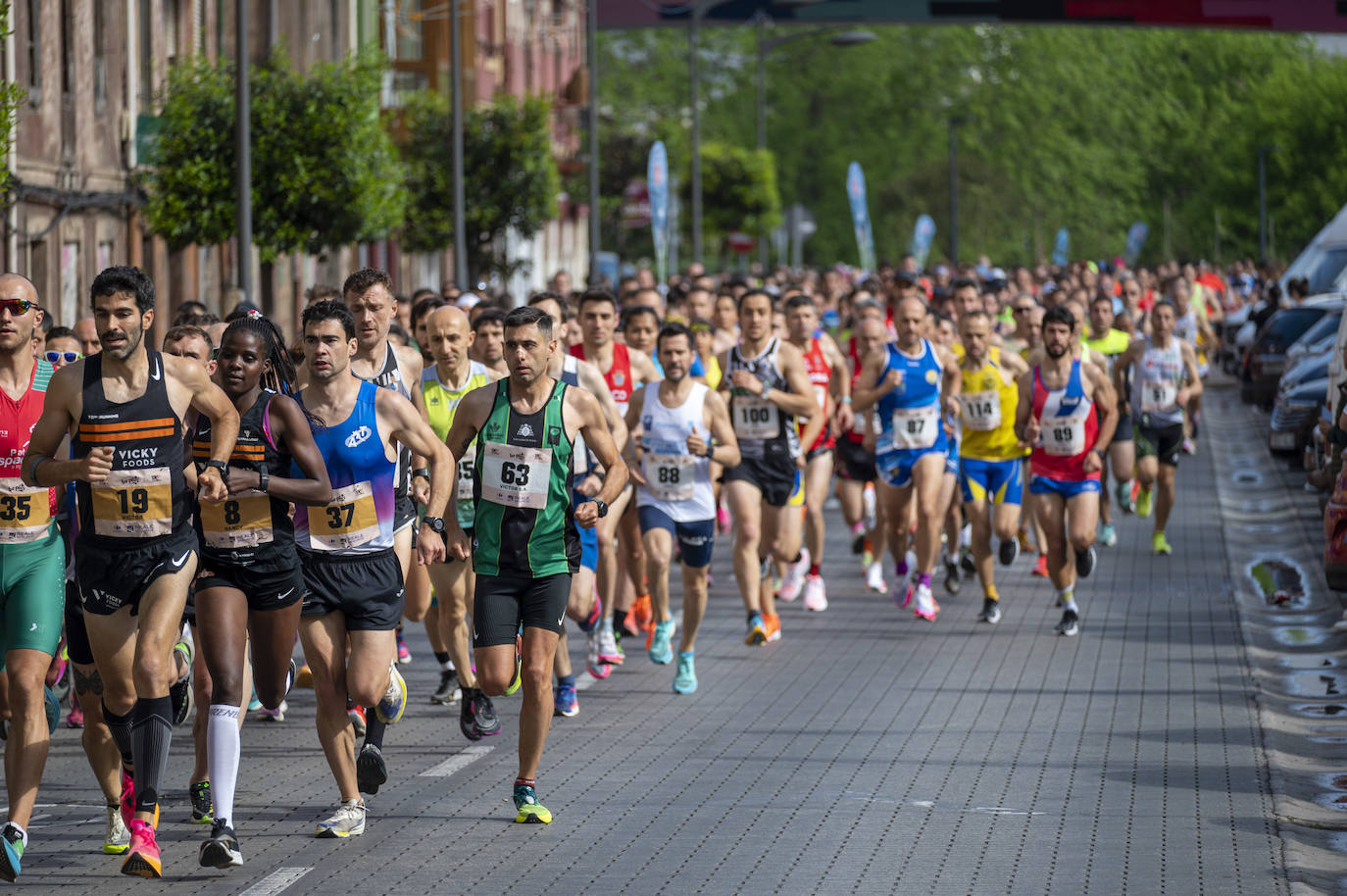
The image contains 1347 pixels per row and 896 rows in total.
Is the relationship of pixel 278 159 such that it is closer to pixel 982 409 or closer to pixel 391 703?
pixel 982 409

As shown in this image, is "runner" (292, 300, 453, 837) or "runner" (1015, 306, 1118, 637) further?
"runner" (1015, 306, 1118, 637)

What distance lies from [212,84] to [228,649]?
59.8ft

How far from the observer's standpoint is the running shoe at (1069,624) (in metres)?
13.6

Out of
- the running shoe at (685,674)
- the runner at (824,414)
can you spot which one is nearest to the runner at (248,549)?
the running shoe at (685,674)

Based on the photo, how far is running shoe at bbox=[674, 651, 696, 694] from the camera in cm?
1163

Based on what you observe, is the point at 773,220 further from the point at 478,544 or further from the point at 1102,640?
the point at 478,544

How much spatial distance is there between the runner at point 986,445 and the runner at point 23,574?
7.45 meters

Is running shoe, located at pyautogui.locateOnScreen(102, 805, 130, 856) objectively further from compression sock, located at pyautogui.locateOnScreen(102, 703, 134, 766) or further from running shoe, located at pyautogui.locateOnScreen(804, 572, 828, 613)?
running shoe, located at pyautogui.locateOnScreen(804, 572, 828, 613)

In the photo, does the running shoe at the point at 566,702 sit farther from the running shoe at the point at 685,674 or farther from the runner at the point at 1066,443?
the runner at the point at 1066,443

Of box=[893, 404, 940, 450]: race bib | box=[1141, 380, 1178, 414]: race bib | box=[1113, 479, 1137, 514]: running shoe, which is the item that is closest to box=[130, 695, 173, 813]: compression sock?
box=[893, 404, 940, 450]: race bib

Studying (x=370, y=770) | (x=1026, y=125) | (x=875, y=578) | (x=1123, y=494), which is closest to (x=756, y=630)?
(x=875, y=578)

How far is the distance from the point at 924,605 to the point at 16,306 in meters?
7.53

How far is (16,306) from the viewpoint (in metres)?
8.04

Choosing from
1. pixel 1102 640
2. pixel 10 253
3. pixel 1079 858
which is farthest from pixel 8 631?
pixel 10 253
